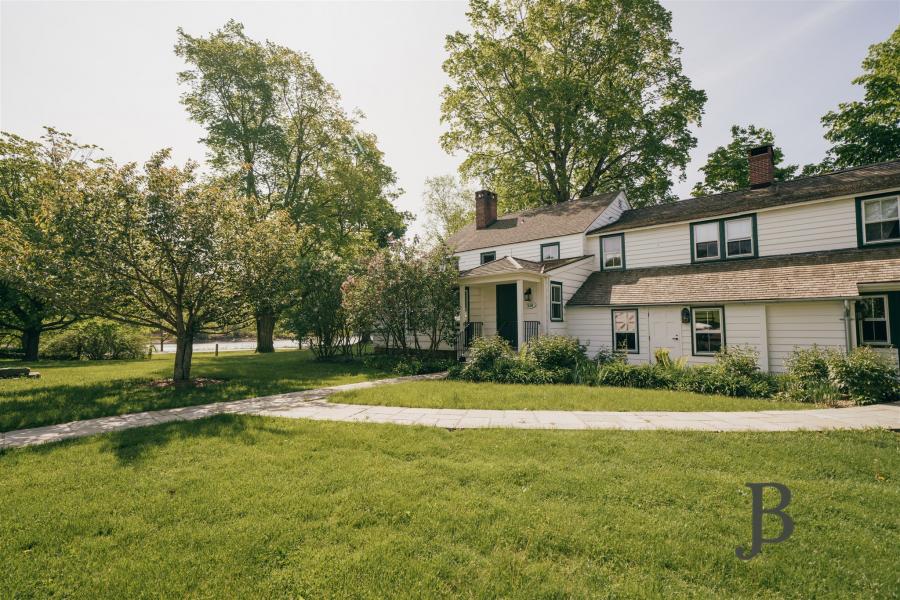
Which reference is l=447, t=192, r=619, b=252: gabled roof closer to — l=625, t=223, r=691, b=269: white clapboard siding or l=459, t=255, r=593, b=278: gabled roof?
l=459, t=255, r=593, b=278: gabled roof

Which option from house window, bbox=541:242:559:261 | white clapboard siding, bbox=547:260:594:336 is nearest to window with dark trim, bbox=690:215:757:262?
white clapboard siding, bbox=547:260:594:336

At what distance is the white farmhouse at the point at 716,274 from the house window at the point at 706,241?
1.4 inches

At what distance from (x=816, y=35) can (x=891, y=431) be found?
831 centimetres

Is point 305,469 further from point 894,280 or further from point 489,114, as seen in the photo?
point 489,114

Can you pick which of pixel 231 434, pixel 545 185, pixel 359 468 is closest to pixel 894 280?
pixel 359 468

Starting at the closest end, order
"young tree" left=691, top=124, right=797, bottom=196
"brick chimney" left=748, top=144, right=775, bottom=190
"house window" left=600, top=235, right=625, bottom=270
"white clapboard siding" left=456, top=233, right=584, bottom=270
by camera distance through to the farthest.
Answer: "brick chimney" left=748, top=144, right=775, bottom=190, "house window" left=600, top=235, right=625, bottom=270, "white clapboard siding" left=456, top=233, right=584, bottom=270, "young tree" left=691, top=124, right=797, bottom=196

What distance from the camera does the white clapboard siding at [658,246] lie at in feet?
50.9

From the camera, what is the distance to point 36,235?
39.6 feet

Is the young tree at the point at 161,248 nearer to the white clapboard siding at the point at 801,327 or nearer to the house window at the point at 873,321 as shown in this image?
the white clapboard siding at the point at 801,327

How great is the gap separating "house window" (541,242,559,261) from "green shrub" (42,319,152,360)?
69.1ft

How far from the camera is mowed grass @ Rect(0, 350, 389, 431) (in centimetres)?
763

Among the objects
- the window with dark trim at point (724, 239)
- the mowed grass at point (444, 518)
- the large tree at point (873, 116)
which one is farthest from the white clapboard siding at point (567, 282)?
the large tree at point (873, 116)

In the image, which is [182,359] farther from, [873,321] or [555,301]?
[873,321]

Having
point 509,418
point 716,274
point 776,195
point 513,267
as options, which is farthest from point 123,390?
point 776,195
